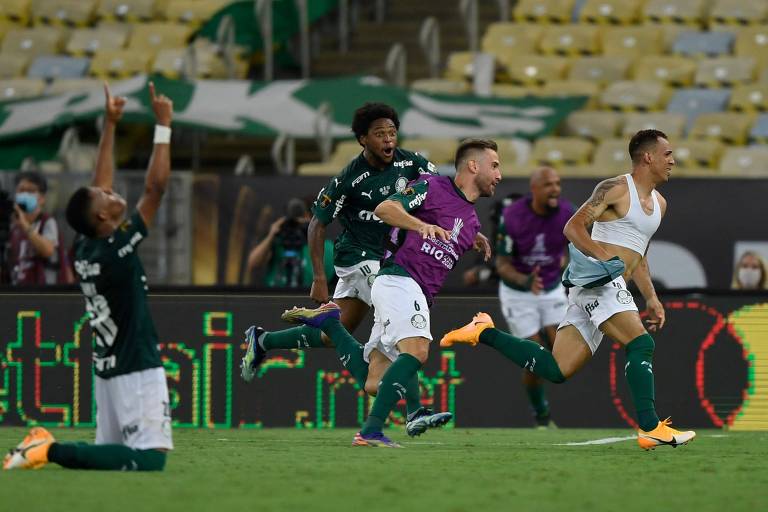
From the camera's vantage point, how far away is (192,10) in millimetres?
22875

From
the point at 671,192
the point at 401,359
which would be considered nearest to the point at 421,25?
the point at 671,192

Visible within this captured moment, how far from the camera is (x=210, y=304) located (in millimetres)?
13328

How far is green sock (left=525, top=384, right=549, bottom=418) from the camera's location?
43.4 ft

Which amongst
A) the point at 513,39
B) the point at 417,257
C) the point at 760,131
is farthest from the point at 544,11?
the point at 417,257

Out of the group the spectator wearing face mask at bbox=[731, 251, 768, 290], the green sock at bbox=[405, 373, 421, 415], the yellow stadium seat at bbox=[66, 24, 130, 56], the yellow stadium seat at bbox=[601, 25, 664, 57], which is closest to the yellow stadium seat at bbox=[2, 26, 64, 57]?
the yellow stadium seat at bbox=[66, 24, 130, 56]

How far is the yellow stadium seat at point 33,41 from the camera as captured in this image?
2288 cm

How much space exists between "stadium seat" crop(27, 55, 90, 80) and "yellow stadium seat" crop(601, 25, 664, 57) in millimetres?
7225

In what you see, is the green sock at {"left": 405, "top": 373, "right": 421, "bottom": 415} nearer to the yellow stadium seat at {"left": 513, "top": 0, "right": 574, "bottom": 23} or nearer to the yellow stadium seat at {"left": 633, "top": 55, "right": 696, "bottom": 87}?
the yellow stadium seat at {"left": 633, "top": 55, "right": 696, "bottom": 87}

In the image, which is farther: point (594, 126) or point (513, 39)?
point (513, 39)

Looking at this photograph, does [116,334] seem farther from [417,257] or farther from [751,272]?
[751,272]

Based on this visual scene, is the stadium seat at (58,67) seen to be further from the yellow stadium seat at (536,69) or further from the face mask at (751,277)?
the face mask at (751,277)

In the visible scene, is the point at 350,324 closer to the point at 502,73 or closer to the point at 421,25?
the point at 502,73

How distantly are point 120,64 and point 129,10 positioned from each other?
2.00 meters

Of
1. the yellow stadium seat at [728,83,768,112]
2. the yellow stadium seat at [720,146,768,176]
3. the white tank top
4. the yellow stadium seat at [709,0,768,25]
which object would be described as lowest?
the white tank top
